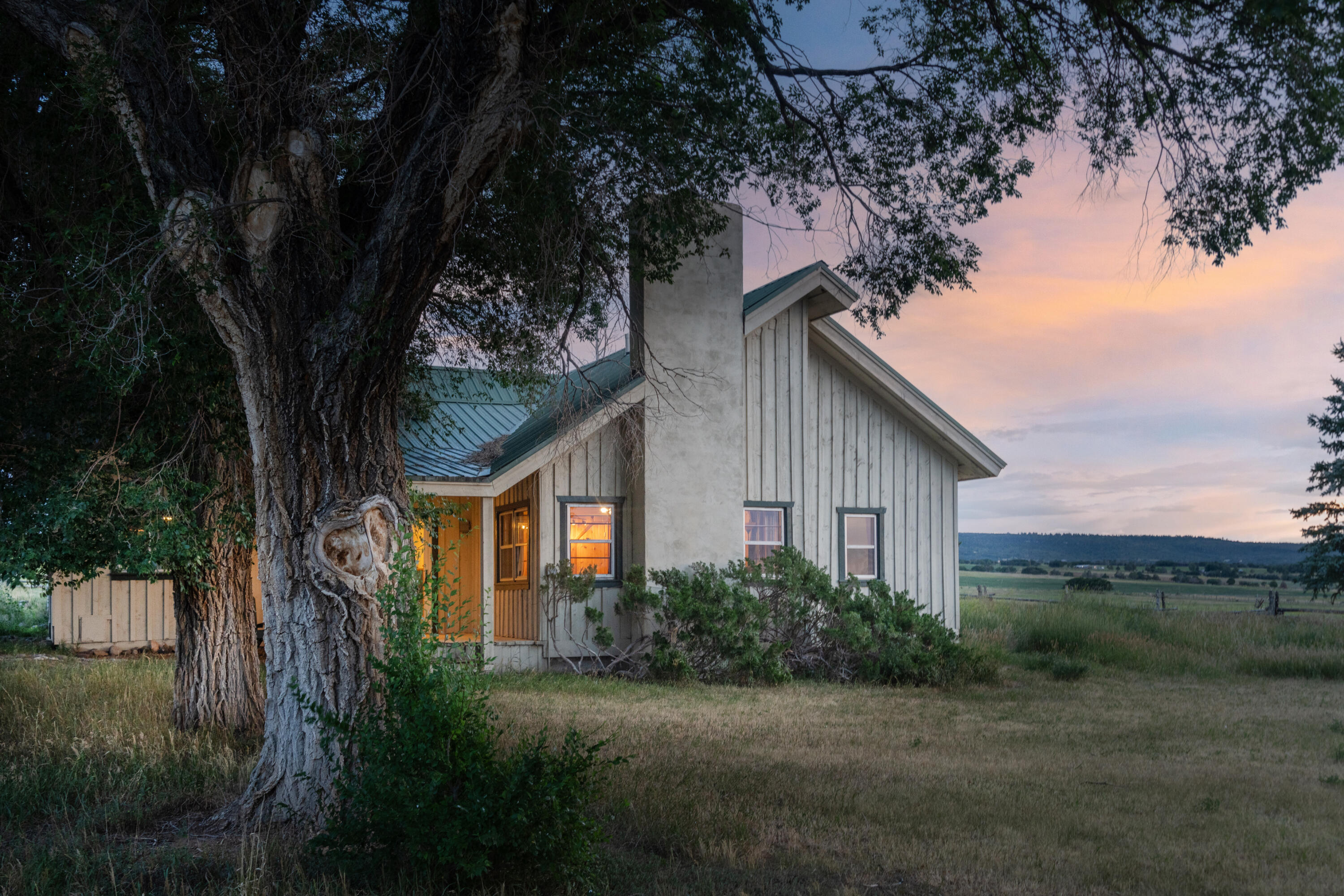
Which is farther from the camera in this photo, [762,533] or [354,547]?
[762,533]

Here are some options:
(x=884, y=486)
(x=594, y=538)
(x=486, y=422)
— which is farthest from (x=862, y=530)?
(x=486, y=422)

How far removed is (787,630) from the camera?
16.1m

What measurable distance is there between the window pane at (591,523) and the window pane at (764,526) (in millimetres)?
2449

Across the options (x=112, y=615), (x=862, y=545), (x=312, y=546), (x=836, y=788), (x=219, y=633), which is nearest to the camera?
(x=312, y=546)

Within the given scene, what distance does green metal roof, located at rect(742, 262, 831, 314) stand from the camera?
16.7 meters

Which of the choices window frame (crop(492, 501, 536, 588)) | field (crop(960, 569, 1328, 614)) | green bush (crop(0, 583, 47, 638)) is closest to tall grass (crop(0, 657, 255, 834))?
window frame (crop(492, 501, 536, 588))

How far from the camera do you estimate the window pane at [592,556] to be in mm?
16438

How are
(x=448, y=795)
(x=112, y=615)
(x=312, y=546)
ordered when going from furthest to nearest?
(x=112, y=615) → (x=312, y=546) → (x=448, y=795)

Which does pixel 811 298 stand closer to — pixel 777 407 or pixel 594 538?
pixel 777 407

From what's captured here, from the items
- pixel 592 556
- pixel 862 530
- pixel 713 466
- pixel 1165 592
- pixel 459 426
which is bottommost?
pixel 1165 592

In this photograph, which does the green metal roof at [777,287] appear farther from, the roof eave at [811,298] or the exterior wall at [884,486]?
the exterior wall at [884,486]

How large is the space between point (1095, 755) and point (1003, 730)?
4.96ft

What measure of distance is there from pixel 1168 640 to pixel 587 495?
11508mm

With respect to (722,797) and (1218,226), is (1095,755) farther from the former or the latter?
(1218,226)
